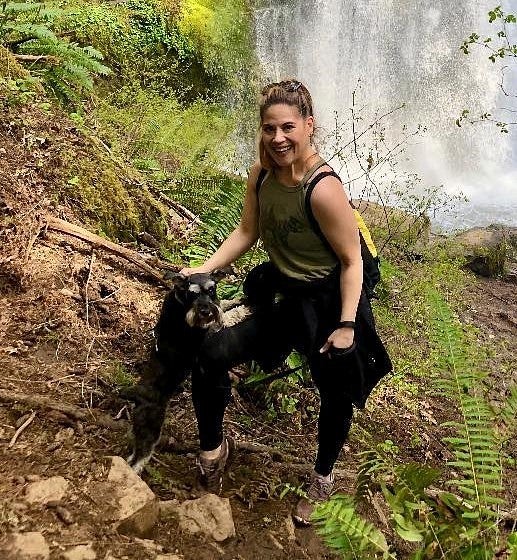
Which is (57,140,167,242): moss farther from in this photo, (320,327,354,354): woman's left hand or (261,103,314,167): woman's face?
(320,327,354,354): woman's left hand

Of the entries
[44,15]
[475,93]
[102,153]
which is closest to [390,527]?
[102,153]

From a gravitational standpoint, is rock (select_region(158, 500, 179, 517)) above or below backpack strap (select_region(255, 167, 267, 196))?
below

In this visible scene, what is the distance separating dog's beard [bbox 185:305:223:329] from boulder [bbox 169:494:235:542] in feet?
2.69

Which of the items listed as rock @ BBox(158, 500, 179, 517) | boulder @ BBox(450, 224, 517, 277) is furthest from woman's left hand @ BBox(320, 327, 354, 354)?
boulder @ BBox(450, 224, 517, 277)

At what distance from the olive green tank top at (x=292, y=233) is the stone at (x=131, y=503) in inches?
45.2

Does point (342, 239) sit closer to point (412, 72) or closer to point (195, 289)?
point (195, 289)

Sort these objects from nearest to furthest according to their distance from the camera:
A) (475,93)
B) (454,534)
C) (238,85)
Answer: (454,534) → (238,85) → (475,93)

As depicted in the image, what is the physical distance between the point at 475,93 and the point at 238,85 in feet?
23.6

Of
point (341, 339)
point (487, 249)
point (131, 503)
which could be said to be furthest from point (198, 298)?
point (487, 249)

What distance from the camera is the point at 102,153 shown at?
5.24 m

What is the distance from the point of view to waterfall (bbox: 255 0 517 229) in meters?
15.4

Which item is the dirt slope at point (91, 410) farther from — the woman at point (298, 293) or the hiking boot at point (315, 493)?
the woman at point (298, 293)

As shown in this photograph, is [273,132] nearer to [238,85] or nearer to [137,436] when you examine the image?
[137,436]

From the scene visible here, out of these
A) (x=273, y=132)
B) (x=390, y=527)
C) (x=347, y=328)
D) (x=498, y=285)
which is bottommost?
(x=498, y=285)
